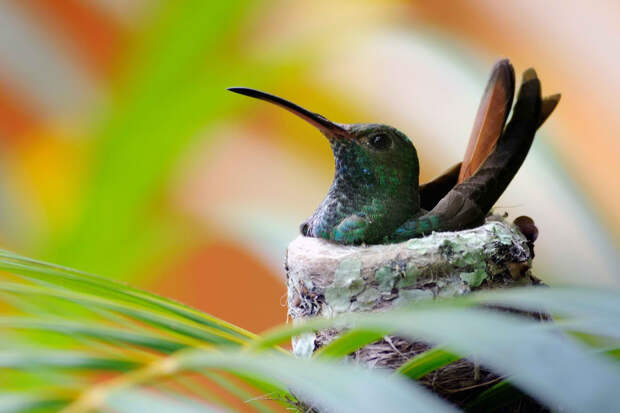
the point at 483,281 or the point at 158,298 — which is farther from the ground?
the point at 158,298

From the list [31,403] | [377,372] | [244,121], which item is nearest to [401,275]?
[377,372]

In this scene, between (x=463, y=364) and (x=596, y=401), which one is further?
(x=463, y=364)

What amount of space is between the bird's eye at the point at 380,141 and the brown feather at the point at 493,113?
0.13 m

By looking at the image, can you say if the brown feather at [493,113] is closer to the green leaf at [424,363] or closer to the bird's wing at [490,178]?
the bird's wing at [490,178]

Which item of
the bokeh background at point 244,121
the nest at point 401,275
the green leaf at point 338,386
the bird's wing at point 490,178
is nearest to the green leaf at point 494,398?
the nest at point 401,275

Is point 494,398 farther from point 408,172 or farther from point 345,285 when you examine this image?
point 408,172

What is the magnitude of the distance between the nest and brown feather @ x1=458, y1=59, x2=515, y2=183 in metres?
0.16

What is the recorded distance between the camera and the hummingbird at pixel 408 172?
868mm

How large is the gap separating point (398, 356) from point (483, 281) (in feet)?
0.45

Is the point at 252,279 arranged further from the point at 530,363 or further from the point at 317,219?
the point at 530,363

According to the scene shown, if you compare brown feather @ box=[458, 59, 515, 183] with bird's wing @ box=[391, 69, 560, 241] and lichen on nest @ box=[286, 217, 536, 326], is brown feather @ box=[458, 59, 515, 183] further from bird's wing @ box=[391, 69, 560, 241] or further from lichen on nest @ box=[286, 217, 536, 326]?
lichen on nest @ box=[286, 217, 536, 326]

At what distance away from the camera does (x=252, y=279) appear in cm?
219

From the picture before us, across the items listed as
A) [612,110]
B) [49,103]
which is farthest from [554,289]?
[49,103]

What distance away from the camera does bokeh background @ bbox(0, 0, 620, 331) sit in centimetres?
123
